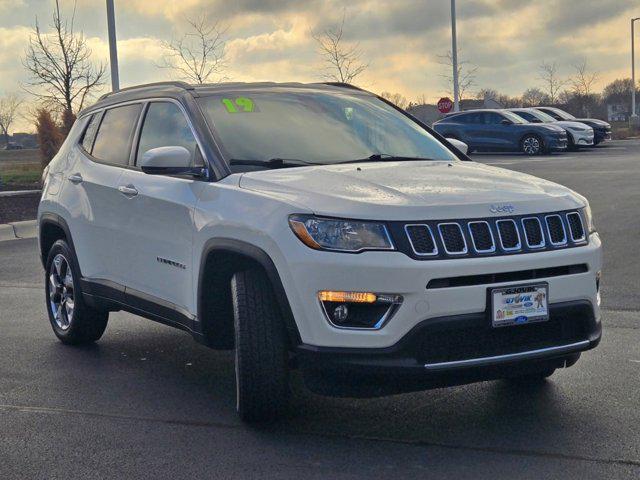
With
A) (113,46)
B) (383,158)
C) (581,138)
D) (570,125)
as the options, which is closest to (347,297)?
(383,158)

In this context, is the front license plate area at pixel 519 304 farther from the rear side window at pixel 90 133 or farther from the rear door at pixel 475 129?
the rear door at pixel 475 129

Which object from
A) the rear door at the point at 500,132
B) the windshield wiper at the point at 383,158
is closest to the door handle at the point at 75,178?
the windshield wiper at the point at 383,158

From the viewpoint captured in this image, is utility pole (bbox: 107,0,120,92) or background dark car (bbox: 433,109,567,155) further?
background dark car (bbox: 433,109,567,155)

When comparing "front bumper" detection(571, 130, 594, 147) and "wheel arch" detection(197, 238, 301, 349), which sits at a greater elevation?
"wheel arch" detection(197, 238, 301, 349)

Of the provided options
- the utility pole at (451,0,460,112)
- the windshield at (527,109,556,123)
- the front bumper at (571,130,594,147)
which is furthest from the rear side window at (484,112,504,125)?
the utility pole at (451,0,460,112)

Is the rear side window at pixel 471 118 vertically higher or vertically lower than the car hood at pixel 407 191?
lower

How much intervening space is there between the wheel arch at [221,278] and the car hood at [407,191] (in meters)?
0.30

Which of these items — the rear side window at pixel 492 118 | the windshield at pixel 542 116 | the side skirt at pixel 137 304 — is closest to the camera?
the side skirt at pixel 137 304

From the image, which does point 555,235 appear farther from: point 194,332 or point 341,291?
point 194,332

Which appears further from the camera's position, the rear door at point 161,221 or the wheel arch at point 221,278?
the rear door at point 161,221

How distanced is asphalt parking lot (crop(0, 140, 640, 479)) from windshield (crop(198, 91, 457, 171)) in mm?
1334

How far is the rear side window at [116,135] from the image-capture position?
6363 millimetres

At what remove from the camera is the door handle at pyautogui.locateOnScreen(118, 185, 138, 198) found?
5.89m

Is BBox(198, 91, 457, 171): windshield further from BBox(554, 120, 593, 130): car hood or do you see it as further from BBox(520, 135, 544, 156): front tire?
BBox(554, 120, 593, 130): car hood
